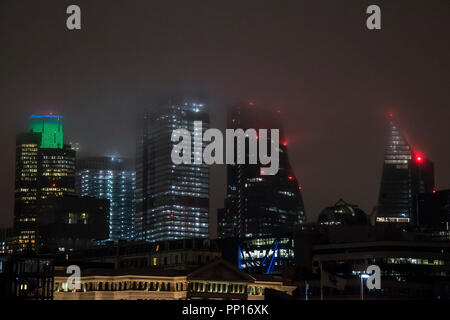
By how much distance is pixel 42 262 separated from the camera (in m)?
177
